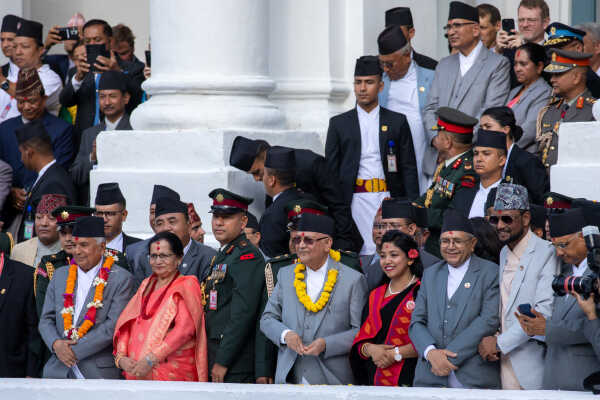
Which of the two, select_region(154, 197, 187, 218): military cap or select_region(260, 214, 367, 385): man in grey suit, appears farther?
select_region(154, 197, 187, 218): military cap

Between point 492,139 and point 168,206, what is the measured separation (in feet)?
6.73

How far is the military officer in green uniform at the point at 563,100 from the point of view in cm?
818

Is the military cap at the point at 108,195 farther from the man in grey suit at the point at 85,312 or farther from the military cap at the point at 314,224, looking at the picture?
the military cap at the point at 314,224

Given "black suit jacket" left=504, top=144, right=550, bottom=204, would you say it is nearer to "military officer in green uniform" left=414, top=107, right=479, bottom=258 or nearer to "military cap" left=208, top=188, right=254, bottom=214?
"military officer in green uniform" left=414, top=107, right=479, bottom=258

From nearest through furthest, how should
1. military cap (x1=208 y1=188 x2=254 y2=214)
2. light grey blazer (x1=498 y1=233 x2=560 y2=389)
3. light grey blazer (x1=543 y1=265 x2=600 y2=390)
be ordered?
light grey blazer (x1=543 y1=265 x2=600 y2=390), light grey blazer (x1=498 y1=233 x2=560 y2=389), military cap (x1=208 y1=188 x2=254 y2=214)

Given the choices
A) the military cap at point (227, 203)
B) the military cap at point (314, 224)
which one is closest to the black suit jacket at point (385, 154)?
the military cap at point (227, 203)

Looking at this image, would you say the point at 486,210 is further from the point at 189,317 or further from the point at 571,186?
the point at 189,317

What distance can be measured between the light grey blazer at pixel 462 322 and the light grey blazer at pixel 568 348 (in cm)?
40

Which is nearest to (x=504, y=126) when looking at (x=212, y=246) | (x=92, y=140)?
(x=212, y=246)

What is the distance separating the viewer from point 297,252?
7430 mm

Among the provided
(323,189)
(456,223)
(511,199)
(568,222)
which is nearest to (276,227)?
(323,189)

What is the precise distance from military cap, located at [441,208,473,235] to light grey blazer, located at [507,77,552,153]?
1.68m

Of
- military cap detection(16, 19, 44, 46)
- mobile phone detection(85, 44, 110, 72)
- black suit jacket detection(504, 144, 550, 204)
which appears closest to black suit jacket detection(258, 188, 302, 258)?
black suit jacket detection(504, 144, 550, 204)

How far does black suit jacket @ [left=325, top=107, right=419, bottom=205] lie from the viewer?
9062mm
